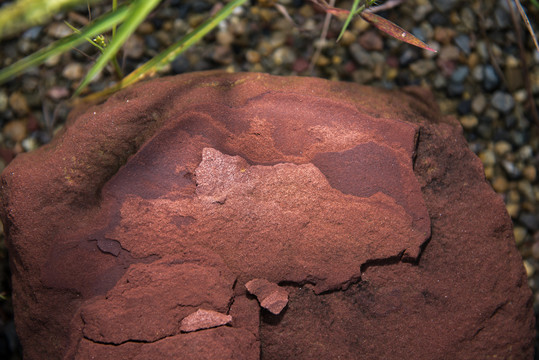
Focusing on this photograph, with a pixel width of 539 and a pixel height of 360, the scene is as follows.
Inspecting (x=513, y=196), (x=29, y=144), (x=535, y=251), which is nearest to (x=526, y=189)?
(x=513, y=196)

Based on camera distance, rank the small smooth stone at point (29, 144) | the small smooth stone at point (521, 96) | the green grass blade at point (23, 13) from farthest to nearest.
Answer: the small smooth stone at point (521, 96)
the small smooth stone at point (29, 144)
the green grass blade at point (23, 13)

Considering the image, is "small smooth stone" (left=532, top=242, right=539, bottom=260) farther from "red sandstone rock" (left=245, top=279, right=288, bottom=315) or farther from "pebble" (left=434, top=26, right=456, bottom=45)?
"red sandstone rock" (left=245, top=279, right=288, bottom=315)

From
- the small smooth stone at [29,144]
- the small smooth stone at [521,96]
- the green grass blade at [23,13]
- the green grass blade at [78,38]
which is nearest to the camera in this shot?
the green grass blade at [23,13]

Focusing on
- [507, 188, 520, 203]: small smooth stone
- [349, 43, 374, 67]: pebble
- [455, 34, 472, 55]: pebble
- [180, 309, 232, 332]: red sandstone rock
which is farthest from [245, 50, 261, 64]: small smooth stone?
[507, 188, 520, 203]: small smooth stone

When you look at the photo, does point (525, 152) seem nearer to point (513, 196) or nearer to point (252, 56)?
point (513, 196)

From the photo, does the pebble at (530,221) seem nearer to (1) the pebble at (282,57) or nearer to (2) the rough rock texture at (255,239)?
(2) the rough rock texture at (255,239)

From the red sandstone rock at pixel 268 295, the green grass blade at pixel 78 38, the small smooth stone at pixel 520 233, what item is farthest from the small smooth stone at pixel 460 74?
the green grass blade at pixel 78 38
